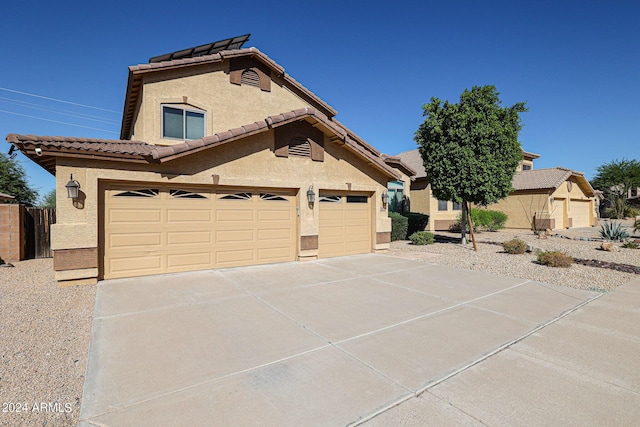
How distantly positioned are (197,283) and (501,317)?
22.2ft

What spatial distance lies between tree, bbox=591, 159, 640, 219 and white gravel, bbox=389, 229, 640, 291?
1186 inches

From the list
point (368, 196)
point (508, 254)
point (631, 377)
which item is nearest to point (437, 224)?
point (508, 254)

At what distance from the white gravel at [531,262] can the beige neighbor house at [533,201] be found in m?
7.18

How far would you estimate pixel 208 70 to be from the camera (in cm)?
1219

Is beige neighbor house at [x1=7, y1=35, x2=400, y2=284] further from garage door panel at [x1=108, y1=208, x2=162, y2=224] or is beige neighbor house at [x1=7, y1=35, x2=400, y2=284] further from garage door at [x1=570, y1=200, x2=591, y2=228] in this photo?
garage door at [x1=570, y1=200, x2=591, y2=228]

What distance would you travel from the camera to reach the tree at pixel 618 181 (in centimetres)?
3606

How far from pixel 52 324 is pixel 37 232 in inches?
382

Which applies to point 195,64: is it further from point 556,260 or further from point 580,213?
point 580,213

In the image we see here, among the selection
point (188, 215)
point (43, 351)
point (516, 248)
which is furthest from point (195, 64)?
point (516, 248)

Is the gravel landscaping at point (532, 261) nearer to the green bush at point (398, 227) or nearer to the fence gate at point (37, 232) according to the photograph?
the green bush at point (398, 227)

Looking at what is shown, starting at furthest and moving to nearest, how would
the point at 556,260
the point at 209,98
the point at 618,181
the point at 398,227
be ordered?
1. the point at 618,181
2. the point at 398,227
3. the point at 209,98
4. the point at 556,260

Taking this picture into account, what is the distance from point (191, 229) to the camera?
9.20 m

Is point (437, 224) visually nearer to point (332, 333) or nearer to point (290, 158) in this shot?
point (290, 158)

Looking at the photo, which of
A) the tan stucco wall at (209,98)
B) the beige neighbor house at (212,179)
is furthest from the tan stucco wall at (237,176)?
the tan stucco wall at (209,98)
